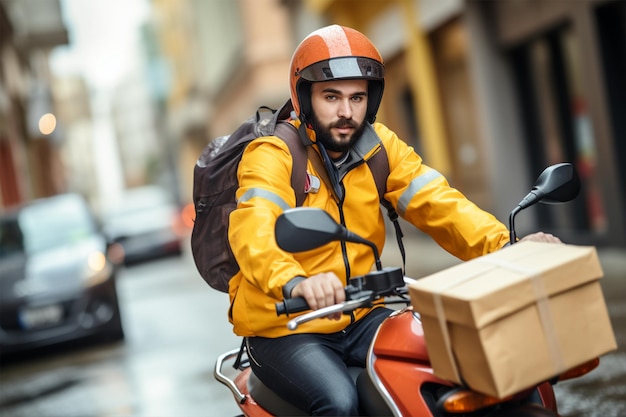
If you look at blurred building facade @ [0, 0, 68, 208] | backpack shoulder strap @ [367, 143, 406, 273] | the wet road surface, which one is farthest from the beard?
blurred building facade @ [0, 0, 68, 208]

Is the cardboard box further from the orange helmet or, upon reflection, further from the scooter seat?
the orange helmet

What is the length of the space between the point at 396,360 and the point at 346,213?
0.67 meters

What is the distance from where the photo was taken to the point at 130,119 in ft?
597

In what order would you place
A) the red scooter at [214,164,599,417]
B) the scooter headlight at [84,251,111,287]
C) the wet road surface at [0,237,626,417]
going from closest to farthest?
the red scooter at [214,164,599,417]
the wet road surface at [0,237,626,417]
the scooter headlight at [84,251,111,287]

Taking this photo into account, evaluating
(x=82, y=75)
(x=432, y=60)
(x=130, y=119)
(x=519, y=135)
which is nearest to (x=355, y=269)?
(x=519, y=135)

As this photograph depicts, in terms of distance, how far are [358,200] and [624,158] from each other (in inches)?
375

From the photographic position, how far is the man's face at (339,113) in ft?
11.8

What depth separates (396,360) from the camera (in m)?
3.10

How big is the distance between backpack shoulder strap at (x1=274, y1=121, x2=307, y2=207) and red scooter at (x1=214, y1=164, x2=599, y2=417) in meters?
0.50

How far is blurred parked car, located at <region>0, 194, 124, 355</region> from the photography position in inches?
440

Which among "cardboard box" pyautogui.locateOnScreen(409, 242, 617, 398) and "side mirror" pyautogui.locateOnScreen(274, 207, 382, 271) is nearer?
"cardboard box" pyautogui.locateOnScreen(409, 242, 617, 398)

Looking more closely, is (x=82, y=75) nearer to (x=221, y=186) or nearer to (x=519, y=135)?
(x=519, y=135)

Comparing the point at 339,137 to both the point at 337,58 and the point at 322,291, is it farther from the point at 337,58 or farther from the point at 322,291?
the point at 322,291

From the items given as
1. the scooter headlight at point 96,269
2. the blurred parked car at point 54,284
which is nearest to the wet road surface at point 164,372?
the blurred parked car at point 54,284
